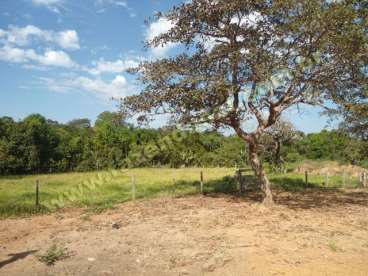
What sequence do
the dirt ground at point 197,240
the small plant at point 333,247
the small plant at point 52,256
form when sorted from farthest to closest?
the small plant at point 333,247
the small plant at point 52,256
the dirt ground at point 197,240

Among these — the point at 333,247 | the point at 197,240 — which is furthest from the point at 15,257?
the point at 333,247

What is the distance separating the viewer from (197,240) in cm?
934

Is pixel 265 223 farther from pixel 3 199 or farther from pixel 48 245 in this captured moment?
pixel 3 199

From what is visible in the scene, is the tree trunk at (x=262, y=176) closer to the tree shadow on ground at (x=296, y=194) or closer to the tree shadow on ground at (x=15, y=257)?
the tree shadow on ground at (x=296, y=194)

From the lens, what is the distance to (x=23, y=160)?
3844 centimetres

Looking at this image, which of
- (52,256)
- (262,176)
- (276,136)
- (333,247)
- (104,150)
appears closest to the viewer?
(52,256)

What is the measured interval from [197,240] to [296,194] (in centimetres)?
947

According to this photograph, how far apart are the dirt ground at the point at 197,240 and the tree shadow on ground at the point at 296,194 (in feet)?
1.14

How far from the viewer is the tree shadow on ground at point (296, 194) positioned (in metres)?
15.1

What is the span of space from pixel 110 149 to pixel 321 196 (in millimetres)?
28157

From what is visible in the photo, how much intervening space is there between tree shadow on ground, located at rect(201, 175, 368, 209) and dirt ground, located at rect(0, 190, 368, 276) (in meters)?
0.35

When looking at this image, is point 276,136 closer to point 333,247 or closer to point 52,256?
point 333,247

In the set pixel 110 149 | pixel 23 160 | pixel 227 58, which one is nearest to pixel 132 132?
pixel 110 149

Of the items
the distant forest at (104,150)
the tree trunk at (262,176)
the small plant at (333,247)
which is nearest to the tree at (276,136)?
the distant forest at (104,150)
